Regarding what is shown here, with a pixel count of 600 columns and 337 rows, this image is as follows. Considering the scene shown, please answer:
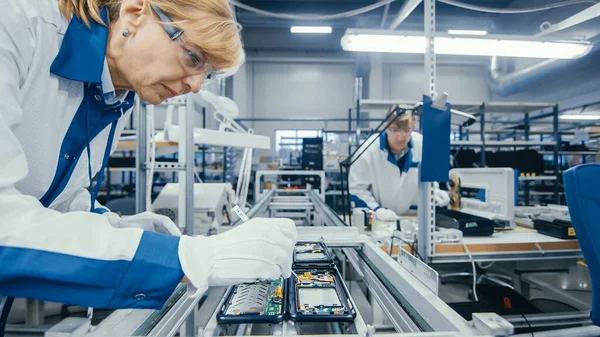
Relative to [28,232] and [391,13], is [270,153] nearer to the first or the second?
[391,13]

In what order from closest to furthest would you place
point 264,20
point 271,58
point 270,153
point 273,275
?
point 273,275
point 264,20
point 270,153
point 271,58

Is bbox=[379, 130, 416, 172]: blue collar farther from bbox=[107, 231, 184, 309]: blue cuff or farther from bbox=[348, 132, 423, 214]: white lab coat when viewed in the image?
bbox=[107, 231, 184, 309]: blue cuff

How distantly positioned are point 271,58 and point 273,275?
311 inches

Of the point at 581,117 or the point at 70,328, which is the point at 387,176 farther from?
the point at 581,117

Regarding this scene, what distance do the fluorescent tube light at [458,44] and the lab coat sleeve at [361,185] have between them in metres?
0.97

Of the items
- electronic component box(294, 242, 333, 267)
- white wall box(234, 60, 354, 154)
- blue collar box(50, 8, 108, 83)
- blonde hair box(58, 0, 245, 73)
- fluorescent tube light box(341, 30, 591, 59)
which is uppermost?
white wall box(234, 60, 354, 154)

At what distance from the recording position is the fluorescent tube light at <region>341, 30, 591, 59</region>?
5.12ft

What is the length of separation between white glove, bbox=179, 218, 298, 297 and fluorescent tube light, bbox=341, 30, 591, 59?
4.22ft

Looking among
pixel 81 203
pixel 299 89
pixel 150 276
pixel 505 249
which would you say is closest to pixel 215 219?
pixel 81 203

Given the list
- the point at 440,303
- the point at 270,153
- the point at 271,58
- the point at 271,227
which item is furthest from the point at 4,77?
the point at 271,58

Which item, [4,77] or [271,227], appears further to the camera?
[271,227]

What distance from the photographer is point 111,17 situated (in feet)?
2.14

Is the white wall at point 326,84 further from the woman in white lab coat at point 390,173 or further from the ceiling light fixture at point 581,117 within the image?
the woman in white lab coat at point 390,173

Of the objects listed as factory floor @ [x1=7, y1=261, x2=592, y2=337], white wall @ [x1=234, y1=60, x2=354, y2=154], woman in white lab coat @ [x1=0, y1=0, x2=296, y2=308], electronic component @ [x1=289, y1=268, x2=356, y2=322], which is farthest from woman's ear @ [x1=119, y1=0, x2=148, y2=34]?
white wall @ [x1=234, y1=60, x2=354, y2=154]
